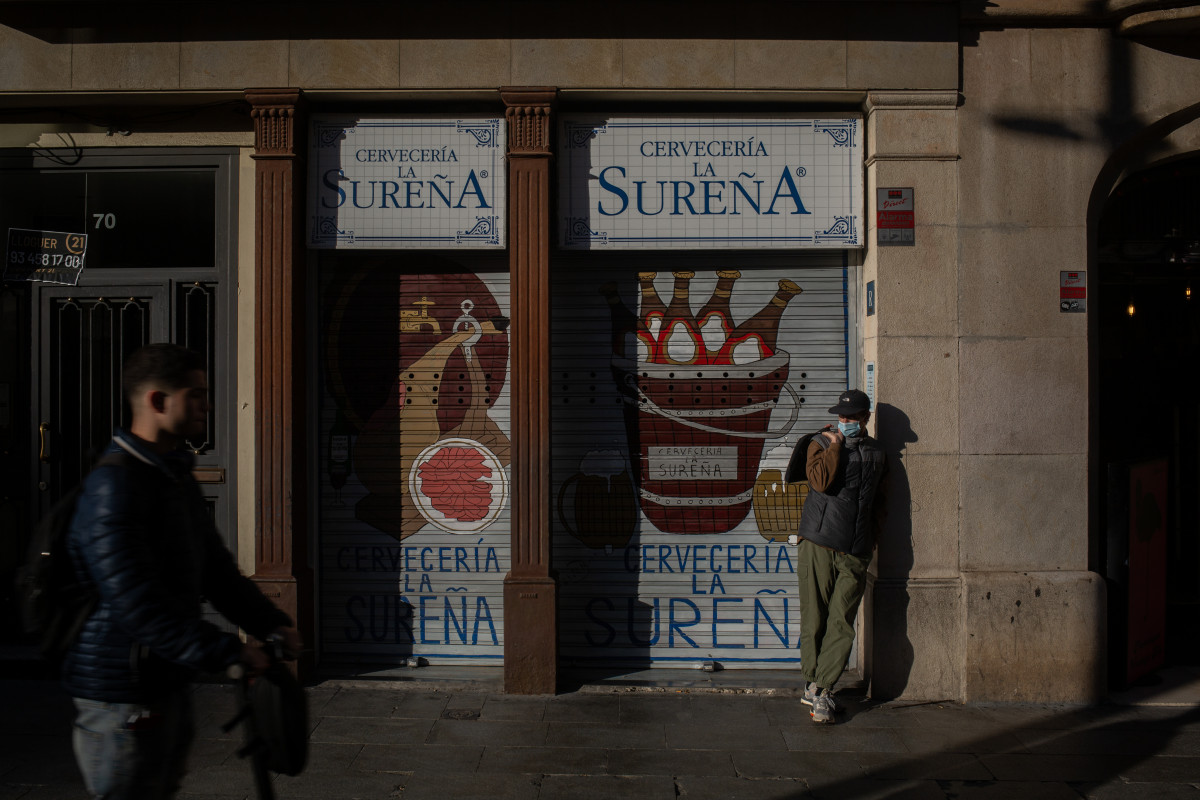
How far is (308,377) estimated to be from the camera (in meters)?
6.79

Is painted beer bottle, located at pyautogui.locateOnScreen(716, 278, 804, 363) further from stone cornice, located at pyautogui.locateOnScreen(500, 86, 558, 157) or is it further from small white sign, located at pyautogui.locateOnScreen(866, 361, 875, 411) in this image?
stone cornice, located at pyautogui.locateOnScreen(500, 86, 558, 157)

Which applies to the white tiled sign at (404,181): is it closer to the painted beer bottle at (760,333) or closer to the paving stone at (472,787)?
the painted beer bottle at (760,333)

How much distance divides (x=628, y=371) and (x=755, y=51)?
245 centimetres

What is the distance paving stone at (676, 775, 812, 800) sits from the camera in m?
4.71

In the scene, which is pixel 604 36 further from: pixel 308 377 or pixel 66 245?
pixel 66 245

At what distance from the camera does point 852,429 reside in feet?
19.6

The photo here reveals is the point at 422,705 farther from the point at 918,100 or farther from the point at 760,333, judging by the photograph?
the point at 918,100

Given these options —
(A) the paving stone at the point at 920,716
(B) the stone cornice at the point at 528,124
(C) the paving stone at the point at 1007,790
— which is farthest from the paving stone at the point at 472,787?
(B) the stone cornice at the point at 528,124

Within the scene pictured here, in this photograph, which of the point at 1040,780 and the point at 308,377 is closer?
the point at 1040,780

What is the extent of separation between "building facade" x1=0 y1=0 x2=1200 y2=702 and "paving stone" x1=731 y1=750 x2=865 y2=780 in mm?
1190

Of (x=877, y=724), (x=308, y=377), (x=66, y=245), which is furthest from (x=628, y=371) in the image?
(x=66, y=245)

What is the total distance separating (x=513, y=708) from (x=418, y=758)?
98 centimetres

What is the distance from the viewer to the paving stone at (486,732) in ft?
17.9

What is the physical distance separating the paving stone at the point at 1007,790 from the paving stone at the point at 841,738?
0.51 metres
